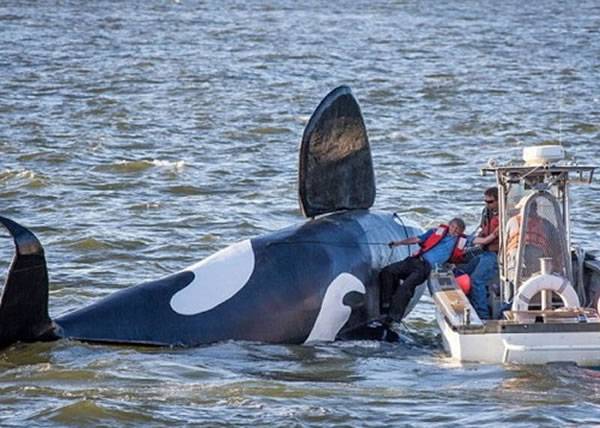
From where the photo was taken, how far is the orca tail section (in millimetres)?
13086

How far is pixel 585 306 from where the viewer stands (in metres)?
16.0

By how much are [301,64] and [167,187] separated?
21.5m

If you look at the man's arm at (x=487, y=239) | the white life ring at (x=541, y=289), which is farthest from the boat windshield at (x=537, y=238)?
the man's arm at (x=487, y=239)

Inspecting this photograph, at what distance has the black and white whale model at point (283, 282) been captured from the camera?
13.7 meters

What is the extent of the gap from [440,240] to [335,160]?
4.85 feet

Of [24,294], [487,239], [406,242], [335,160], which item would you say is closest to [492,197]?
[487,239]

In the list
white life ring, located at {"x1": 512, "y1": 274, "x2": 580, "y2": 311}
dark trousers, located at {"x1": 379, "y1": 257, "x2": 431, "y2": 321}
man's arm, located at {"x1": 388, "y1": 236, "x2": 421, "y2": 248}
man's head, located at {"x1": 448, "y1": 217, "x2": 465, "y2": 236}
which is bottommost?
dark trousers, located at {"x1": 379, "y1": 257, "x2": 431, "y2": 321}

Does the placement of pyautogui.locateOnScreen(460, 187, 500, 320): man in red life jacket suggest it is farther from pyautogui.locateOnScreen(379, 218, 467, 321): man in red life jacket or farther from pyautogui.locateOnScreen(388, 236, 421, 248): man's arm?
pyautogui.locateOnScreen(388, 236, 421, 248): man's arm

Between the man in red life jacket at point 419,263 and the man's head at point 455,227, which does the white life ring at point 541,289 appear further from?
→ the man's head at point 455,227

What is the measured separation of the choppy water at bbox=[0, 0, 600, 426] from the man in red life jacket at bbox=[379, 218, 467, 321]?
40 centimetres

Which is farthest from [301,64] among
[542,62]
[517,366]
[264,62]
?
[517,366]

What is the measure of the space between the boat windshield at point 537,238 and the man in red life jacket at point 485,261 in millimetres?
985

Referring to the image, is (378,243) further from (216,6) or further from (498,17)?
(216,6)

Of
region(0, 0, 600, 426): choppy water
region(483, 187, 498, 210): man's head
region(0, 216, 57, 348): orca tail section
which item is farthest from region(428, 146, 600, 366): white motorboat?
region(0, 216, 57, 348): orca tail section
